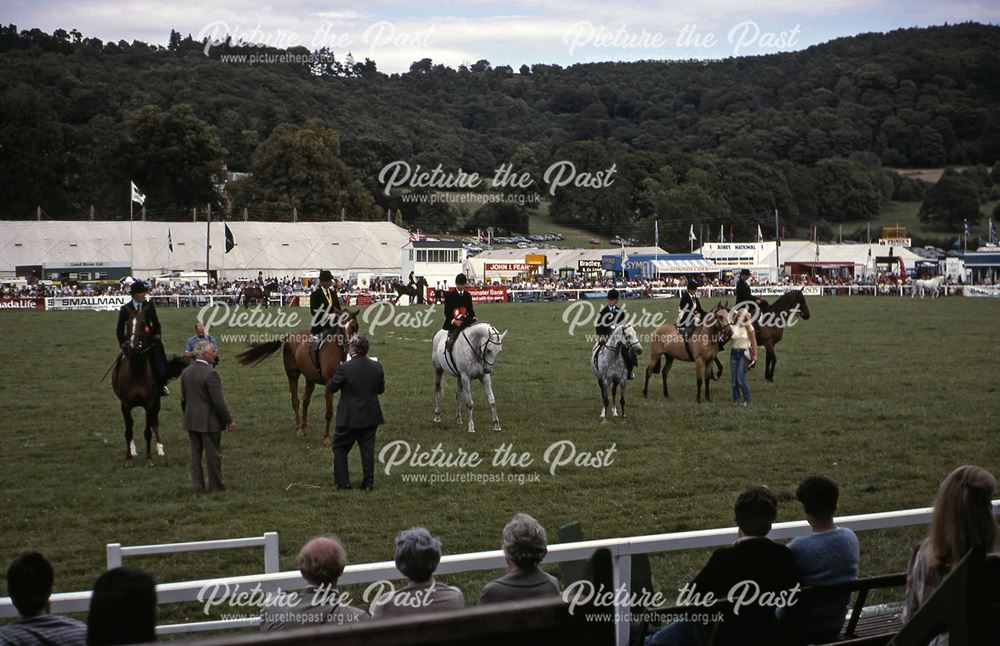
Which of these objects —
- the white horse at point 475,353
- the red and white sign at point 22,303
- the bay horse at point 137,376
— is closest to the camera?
the bay horse at point 137,376

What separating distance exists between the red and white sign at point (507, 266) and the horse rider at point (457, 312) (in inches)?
2369

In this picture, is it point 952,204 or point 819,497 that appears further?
point 952,204

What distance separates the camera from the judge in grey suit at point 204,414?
1155 cm

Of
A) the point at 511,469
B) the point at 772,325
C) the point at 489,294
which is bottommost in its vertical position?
the point at 511,469

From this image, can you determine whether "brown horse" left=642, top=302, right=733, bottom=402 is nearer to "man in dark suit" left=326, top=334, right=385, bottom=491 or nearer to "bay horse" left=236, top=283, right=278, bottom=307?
"man in dark suit" left=326, top=334, right=385, bottom=491

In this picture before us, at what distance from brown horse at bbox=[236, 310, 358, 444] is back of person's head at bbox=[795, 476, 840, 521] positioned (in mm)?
10127

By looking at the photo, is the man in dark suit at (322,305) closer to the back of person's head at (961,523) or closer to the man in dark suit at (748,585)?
the man in dark suit at (748,585)

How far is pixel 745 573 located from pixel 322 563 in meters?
2.05

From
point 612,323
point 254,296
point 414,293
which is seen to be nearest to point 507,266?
point 414,293

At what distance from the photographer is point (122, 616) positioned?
2.50 meters

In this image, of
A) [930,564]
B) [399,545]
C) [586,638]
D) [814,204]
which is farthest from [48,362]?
[814,204]

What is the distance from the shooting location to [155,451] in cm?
1426

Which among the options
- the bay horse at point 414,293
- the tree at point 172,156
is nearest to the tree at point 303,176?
the tree at point 172,156

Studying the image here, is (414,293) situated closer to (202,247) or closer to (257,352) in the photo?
(202,247)
